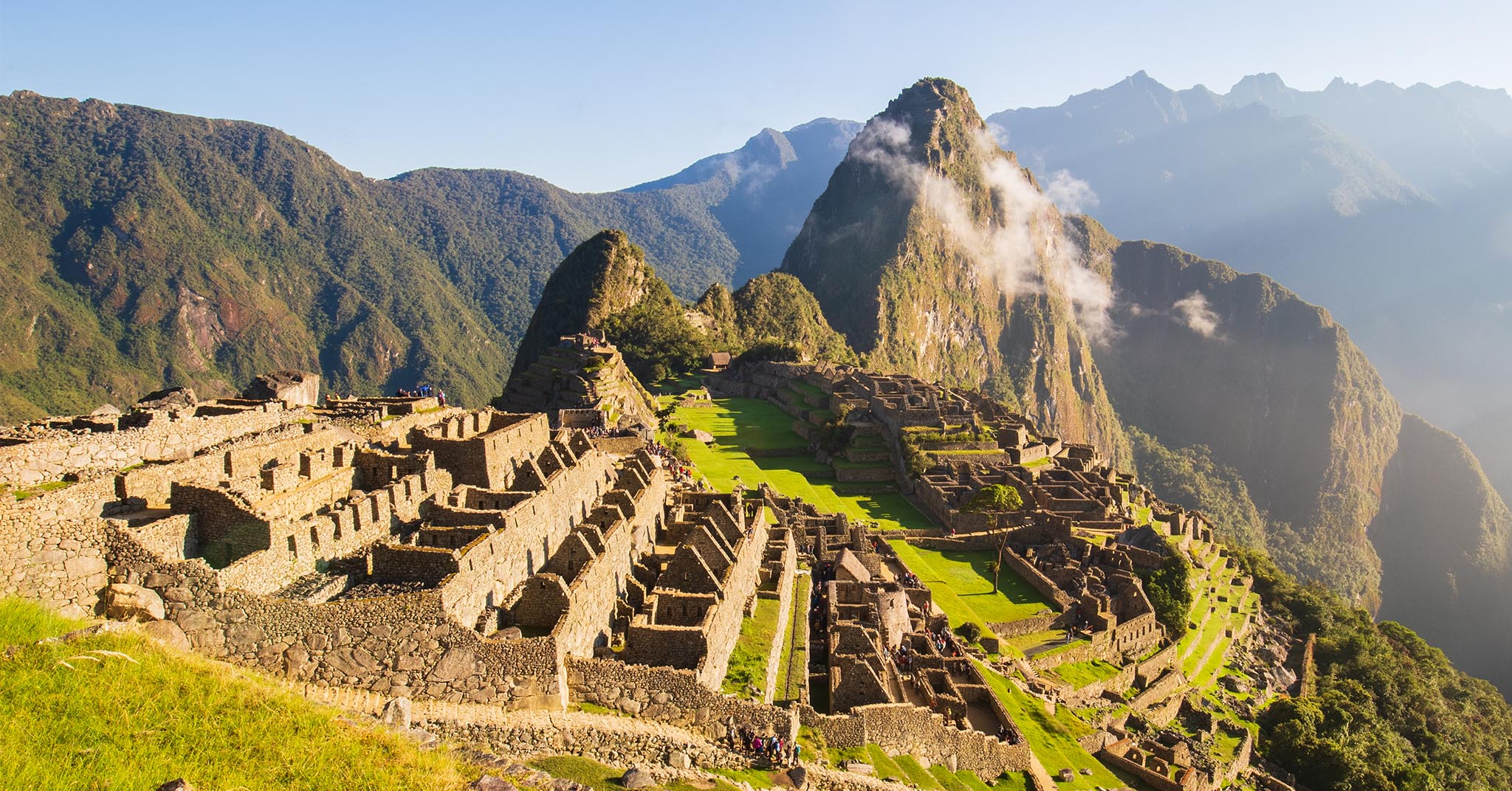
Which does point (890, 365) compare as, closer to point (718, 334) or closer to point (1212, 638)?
point (718, 334)

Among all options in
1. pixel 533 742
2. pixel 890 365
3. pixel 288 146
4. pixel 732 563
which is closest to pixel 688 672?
pixel 533 742

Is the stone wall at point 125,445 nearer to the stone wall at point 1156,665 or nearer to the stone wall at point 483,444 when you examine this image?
A: the stone wall at point 483,444

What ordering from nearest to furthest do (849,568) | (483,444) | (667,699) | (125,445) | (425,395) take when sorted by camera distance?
(667,699) < (125,445) < (483,444) < (849,568) < (425,395)

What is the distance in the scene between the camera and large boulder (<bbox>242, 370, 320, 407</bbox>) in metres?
35.0

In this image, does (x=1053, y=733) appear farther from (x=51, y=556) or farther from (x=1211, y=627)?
(x=1211, y=627)

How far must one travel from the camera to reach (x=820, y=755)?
17.0 meters

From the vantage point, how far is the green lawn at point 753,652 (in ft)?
57.5

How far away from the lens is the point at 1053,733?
2525 centimetres

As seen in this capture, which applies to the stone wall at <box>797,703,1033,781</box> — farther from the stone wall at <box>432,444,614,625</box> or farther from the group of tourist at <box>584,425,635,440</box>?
the group of tourist at <box>584,425,635,440</box>

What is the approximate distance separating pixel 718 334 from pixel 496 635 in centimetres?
10369

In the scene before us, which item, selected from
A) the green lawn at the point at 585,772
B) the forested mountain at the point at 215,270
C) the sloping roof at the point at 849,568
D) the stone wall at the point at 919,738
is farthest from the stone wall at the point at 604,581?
Result: the forested mountain at the point at 215,270

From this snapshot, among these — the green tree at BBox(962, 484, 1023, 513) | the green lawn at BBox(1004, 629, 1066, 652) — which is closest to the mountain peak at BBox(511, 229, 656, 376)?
the green tree at BBox(962, 484, 1023, 513)

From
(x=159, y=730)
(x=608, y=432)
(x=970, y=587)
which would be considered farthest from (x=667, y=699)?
(x=608, y=432)

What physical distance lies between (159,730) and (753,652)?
12039mm
